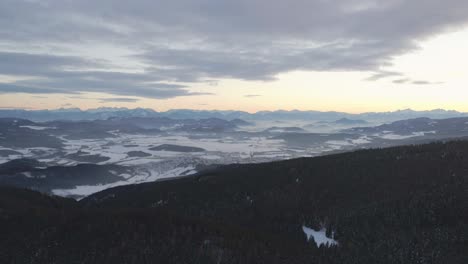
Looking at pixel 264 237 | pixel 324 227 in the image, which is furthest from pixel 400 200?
pixel 264 237

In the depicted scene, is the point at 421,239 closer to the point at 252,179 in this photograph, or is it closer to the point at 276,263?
the point at 276,263

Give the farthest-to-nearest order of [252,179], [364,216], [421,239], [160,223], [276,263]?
[252,179] → [364,216] → [160,223] → [421,239] → [276,263]

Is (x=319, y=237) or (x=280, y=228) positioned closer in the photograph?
(x=319, y=237)

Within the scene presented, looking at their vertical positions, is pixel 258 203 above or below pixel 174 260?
below

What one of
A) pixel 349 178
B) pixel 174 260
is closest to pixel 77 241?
pixel 174 260

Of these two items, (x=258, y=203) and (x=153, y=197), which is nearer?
(x=258, y=203)

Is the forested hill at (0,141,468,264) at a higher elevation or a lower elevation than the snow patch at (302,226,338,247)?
higher

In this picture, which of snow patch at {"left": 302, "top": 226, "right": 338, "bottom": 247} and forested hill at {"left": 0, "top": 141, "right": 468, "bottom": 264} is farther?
snow patch at {"left": 302, "top": 226, "right": 338, "bottom": 247}

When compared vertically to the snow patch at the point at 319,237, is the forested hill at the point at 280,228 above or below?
above

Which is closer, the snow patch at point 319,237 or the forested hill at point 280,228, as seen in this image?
the forested hill at point 280,228

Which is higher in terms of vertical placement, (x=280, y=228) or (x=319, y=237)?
(x=319, y=237)

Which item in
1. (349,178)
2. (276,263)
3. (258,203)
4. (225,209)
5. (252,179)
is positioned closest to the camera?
(276,263)
